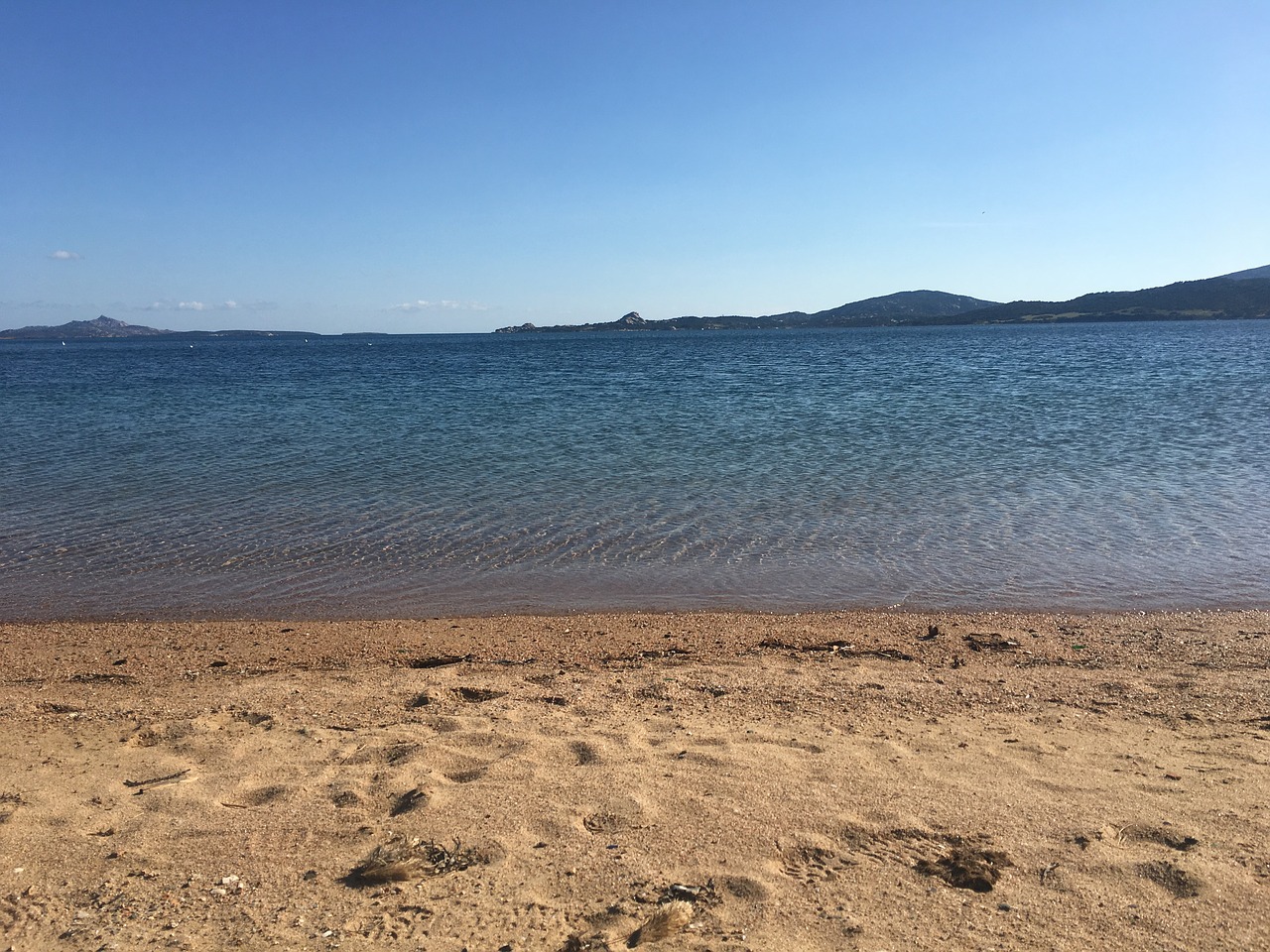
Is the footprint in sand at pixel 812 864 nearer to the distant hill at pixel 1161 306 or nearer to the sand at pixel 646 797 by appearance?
the sand at pixel 646 797

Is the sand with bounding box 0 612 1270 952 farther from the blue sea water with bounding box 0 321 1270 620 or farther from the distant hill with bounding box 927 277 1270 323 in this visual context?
the distant hill with bounding box 927 277 1270 323

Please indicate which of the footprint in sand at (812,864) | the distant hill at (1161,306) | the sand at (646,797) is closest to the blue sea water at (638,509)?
the sand at (646,797)

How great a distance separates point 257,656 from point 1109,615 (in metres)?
7.91

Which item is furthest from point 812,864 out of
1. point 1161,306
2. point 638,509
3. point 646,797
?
point 1161,306

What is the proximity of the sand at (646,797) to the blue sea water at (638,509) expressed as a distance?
75.9 inches

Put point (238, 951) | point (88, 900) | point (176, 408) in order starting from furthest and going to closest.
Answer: point (176, 408) → point (88, 900) → point (238, 951)

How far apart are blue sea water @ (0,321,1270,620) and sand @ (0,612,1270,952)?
193cm

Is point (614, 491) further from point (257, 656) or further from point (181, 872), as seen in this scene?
point (181, 872)

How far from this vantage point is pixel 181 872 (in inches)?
143

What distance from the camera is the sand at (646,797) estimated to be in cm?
329

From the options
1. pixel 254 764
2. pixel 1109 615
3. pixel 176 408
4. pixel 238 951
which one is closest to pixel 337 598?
pixel 254 764

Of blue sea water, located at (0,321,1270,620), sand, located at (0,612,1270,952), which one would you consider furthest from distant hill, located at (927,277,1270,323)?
sand, located at (0,612,1270,952)

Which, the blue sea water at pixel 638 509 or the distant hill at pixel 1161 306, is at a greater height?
the distant hill at pixel 1161 306

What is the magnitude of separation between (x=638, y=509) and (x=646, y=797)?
8.27 m
